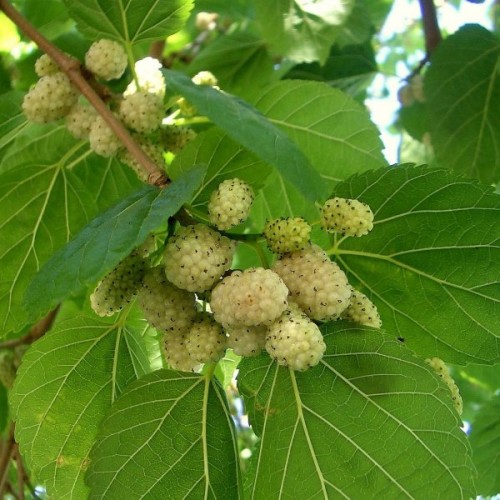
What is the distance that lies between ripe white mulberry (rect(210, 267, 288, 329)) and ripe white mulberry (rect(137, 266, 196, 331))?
0.27ft

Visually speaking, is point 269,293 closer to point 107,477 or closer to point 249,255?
point 107,477

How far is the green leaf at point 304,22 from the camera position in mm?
Answer: 1545

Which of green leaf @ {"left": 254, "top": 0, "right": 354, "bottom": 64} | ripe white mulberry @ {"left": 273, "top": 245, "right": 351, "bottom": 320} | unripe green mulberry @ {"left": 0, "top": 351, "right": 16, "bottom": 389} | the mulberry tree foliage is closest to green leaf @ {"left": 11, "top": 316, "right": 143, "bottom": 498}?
the mulberry tree foliage

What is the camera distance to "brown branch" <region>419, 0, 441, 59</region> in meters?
1.90

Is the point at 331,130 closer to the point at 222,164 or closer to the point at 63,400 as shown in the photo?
the point at 222,164

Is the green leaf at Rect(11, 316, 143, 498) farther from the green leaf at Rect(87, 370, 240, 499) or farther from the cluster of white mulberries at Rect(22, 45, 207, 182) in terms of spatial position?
the cluster of white mulberries at Rect(22, 45, 207, 182)

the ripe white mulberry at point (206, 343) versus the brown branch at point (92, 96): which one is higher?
the brown branch at point (92, 96)

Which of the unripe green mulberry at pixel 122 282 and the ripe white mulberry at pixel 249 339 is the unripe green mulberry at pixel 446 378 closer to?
the ripe white mulberry at pixel 249 339

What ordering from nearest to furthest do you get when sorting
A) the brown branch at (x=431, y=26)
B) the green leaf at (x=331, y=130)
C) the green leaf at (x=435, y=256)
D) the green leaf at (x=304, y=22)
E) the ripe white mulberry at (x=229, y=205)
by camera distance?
1. the ripe white mulberry at (x=229, y=205)
2. the green leaf at (x=435, y=256)
3. the green leaf at (x=331, y=130)
4. the green leaf at (x=304, y=22)
5. the brown branch at (x=431, y=26)

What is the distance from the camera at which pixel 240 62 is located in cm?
194

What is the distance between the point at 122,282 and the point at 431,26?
1.36m

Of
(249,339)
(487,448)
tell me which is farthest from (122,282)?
(487,448)

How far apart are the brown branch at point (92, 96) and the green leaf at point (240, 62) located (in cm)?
78

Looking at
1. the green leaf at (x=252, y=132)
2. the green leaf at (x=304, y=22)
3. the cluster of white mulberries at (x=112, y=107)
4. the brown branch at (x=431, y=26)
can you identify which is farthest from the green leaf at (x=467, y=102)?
the green leaf at (x=252, y=132)
